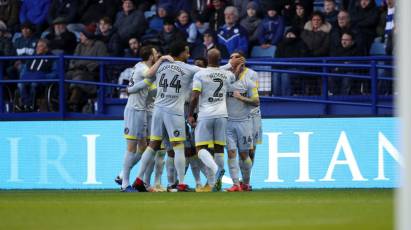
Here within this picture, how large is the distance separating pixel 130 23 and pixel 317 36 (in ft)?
12.7

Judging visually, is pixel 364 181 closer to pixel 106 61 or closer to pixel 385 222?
pixel 106 61

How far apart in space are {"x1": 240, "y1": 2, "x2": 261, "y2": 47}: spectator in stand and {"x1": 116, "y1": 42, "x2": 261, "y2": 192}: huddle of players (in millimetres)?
4240

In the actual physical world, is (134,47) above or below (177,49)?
above

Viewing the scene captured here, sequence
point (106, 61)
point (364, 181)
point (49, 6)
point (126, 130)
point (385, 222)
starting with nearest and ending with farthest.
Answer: point (385, 222) → point (126, 130) → point (364, 181) → point (106, 61) → point (49, 6)

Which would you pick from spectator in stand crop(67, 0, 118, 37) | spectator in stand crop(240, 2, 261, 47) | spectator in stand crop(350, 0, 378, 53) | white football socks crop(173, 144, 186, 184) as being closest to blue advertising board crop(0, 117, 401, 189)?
spectator in stand crop(350, 0, 378, 53)

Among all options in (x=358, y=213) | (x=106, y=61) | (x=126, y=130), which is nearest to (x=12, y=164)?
(x=106, y=61)

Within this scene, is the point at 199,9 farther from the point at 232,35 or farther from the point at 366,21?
the point at 366,21

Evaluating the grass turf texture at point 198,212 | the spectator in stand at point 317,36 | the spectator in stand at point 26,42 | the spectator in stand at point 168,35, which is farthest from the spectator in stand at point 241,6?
the grass turf texture at point 198,212

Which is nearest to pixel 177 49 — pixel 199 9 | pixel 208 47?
pixel 208 47

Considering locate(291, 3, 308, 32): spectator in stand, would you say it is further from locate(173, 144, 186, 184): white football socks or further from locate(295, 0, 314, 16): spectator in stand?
locate(173, 144, 186, 184): white football socks

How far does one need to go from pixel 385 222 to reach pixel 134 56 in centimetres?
Result: 1251

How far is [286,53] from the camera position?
19.7 metres

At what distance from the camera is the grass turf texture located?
8.34 m

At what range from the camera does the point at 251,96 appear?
15.9 meters
